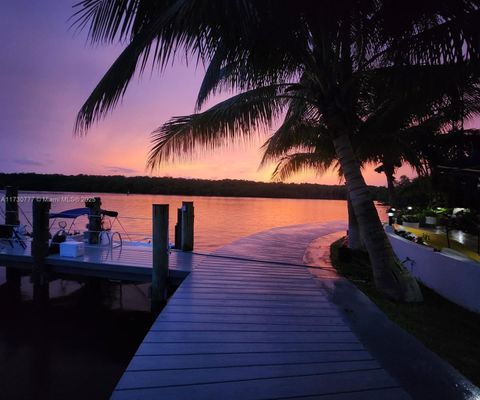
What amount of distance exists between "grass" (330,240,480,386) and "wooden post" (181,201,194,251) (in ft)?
11.9

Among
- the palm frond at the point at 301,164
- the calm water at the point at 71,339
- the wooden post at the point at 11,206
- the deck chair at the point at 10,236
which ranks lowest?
the calm water at the point at 71,339

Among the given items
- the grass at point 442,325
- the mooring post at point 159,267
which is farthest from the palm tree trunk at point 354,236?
the mooring post at point 159,267

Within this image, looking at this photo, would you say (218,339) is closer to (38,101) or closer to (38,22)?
(38,22)

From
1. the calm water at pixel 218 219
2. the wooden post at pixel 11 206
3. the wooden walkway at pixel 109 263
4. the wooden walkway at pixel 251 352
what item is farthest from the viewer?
the calm water at pixel 218 219

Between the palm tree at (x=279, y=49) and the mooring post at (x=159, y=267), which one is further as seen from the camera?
the mooring post at (x=159, y=267)

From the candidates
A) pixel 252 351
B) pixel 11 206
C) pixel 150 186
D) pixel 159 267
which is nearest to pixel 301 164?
pixel 159 267

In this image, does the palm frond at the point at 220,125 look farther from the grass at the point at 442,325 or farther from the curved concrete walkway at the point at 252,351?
the grass at the point at 442,325

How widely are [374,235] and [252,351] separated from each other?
3031 mm

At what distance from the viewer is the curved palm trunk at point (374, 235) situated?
510 cm

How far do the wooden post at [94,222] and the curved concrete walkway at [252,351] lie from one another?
14.8ft

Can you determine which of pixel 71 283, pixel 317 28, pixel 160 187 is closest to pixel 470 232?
pixel 317 28

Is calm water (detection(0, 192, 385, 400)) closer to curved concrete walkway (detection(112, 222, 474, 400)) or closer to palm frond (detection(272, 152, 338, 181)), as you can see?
curved concrete walkway (detection(112, 222, 474, 400))

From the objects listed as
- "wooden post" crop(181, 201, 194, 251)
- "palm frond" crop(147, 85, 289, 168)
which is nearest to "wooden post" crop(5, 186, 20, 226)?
"wooden post" crop(181, 201, 194, 251)

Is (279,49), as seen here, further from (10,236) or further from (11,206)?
(11,206)
